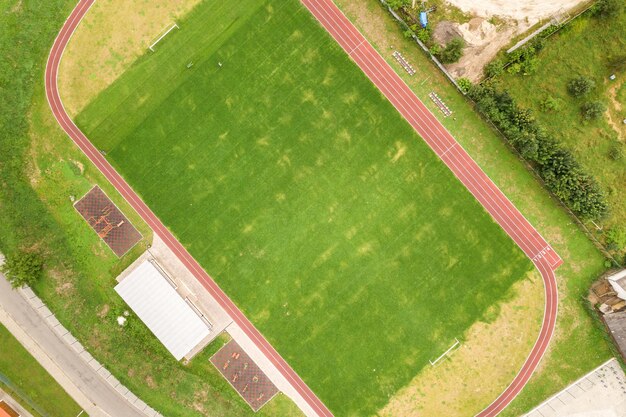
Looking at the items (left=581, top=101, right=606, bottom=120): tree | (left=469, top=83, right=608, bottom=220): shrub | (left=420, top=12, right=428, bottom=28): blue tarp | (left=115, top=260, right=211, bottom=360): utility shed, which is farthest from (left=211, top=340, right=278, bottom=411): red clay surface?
(left=581, top=101, right=606, bottom=120): tree

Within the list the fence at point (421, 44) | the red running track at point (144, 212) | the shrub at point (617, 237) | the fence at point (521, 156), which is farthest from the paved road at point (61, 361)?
the shrub at point (617, 237)

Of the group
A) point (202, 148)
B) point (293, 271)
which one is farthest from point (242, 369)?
point (202, 148)

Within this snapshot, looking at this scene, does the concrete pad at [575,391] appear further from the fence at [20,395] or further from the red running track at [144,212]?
the fence at [20,395]

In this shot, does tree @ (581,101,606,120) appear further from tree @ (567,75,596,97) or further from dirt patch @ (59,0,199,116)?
dirt patch @ (59,0,199,116)

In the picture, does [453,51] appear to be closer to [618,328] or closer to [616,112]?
[616,112]

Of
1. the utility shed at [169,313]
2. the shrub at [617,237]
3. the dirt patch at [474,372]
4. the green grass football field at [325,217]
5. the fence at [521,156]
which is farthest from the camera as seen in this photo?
the green grass football field at [325,217]

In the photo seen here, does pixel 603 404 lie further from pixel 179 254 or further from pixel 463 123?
pixel 179 254

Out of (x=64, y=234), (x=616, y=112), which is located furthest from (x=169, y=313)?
(x=616, y=112)

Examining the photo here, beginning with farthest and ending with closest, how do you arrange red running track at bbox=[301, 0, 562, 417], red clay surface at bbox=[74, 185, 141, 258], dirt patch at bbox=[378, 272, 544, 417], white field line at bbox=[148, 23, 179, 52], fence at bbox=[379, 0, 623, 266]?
1. white field line at bbox=[148, 23, 179, 52]
2. red clay surface at bbox=[74, 185, 141, 258]
3. red running track at bbox=[301, 0, 562, 417]
4. dirt patch at bbox=[378, 272, 544, 417]
5. fence at bbox=[379, 0, 623, 266]
